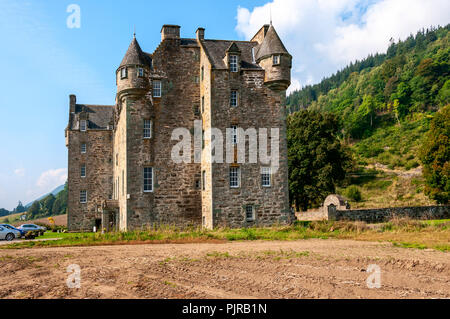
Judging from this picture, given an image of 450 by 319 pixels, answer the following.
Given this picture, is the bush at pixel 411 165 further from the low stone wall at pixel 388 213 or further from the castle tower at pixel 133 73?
the castle tower at pixel 133 73

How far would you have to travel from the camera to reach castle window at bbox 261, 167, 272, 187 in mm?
28016

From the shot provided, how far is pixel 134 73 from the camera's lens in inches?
1125

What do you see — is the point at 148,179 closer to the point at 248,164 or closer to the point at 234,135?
the point at 234,135

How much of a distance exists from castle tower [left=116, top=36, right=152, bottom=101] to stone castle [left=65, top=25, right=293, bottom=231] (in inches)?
2.9

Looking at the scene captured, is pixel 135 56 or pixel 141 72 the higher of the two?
pixel 135 56

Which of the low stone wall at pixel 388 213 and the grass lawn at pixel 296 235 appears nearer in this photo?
the grass lawn at pixel 296 235

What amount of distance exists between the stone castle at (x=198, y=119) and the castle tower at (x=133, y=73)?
75 mm

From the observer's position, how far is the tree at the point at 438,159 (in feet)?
126

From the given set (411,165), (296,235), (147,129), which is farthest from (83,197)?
(411,165)

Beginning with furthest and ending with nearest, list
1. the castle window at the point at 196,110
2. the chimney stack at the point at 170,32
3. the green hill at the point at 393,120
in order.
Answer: the green hill at the point at 393,120 < the castle window at the point at 196,110 < the chimney stack at the point at 170,32

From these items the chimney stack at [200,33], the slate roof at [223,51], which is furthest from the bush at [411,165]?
the chimney stack at [200,33]

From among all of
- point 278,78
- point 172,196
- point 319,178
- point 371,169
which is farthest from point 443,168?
point 371,169

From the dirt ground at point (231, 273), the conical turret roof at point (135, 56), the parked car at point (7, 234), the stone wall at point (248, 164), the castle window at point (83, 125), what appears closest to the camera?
the dirt ground at point (231, 273)

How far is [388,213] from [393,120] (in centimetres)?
7514
